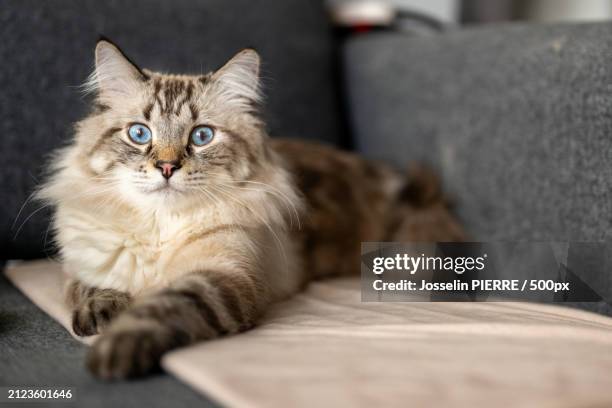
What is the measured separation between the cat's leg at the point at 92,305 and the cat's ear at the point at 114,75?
53 centimetres

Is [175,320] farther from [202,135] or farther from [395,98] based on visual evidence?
[395,98]

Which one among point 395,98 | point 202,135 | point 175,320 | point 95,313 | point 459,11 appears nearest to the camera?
point 175,320

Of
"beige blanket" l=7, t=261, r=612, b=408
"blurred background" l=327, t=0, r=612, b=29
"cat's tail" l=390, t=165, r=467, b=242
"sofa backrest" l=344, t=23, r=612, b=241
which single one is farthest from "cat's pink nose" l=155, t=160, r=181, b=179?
"blurred background" l=327, t=0, r=612, b=29

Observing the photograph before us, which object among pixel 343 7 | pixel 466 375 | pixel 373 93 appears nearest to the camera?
pixel 466 375

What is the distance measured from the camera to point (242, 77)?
1.71 meters

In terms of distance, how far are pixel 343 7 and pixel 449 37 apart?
0.73 m

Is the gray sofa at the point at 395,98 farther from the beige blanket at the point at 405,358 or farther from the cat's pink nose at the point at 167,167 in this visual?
the cat's pink nose at the point at 167,167

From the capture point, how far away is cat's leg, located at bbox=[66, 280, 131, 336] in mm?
1390

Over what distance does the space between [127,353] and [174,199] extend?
0.50 metres

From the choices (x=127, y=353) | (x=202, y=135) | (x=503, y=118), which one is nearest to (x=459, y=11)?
(x=503, y=118)

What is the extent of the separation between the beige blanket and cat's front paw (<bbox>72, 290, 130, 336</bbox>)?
0.10 metres

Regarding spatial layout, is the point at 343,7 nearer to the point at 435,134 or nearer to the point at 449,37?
the point at 449,37

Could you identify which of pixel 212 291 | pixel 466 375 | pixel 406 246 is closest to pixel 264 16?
pixel 406 246

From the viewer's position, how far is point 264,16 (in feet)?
7.70
